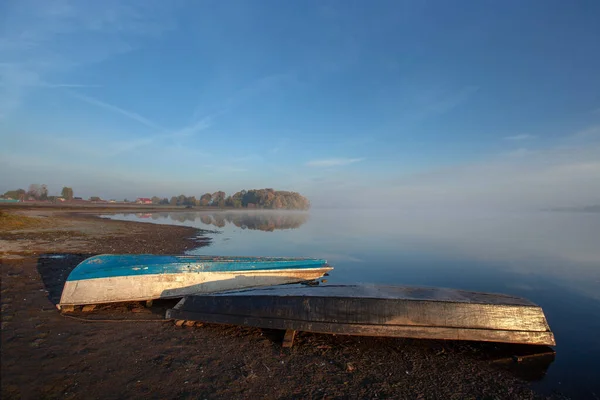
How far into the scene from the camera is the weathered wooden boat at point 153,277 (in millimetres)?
6297

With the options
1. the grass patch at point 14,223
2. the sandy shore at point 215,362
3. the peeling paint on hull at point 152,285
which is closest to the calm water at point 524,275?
the sandy shore at point 215,362

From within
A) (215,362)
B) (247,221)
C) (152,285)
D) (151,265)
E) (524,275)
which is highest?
(151,265)

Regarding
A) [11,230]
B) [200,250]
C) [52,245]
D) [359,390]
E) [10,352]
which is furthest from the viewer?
[11,230]

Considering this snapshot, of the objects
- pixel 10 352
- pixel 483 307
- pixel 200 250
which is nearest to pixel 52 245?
pixel 200 250

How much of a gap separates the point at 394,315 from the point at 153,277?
17.1ft

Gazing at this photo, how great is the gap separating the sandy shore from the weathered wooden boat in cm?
39

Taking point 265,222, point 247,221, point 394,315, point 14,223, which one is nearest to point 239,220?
point 247,221

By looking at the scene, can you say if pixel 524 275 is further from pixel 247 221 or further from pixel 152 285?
pixel 247 221

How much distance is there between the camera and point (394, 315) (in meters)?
5.27

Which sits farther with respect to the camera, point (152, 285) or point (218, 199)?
point (218, 199)

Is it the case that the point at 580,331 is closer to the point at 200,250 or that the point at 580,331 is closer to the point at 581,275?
the point at 581,275

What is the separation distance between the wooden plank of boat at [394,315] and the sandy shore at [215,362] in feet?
1.10

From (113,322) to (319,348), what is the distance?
158 inches

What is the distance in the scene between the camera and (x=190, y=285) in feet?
23.2
